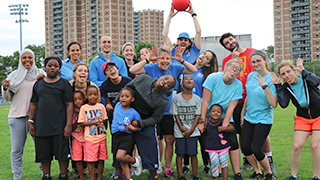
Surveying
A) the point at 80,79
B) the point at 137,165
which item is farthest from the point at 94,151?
the point at 80,79

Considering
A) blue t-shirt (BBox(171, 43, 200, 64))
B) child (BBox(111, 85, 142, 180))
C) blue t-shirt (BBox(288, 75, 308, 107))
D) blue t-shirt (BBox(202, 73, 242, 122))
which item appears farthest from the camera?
blue t-shirt (BBox(171, 43, 200, 64))

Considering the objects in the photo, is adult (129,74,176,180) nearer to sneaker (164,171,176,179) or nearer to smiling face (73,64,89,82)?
sneaker (164,171,176,179)

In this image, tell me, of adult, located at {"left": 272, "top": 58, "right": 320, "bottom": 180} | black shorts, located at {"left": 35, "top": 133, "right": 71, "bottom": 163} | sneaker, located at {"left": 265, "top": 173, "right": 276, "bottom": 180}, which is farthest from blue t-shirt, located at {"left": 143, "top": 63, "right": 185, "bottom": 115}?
sneaker, located at {"left": 265, "top": 173, "right": 276, "bottom": 180}

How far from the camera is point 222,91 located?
5492mm

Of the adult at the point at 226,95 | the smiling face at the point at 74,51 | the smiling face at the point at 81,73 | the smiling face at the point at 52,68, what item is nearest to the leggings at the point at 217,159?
the adult at the point at 226,95

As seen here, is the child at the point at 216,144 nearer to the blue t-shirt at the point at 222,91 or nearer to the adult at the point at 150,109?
the blue t-shirt at the point at 222,91

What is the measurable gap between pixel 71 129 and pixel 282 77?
4.04m

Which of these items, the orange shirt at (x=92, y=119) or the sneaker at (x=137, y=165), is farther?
the orange shirt at (x=92, y=119)

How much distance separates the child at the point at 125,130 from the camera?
5023mm

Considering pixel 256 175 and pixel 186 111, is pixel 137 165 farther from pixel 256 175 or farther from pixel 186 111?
pixel 256 175

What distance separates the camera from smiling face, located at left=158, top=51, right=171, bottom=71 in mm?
5492

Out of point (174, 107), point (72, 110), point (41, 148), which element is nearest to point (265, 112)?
point (174, 107)

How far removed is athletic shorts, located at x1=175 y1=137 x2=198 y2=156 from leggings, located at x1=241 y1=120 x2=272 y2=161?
96cm

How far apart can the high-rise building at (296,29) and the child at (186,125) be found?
99.7 metres
